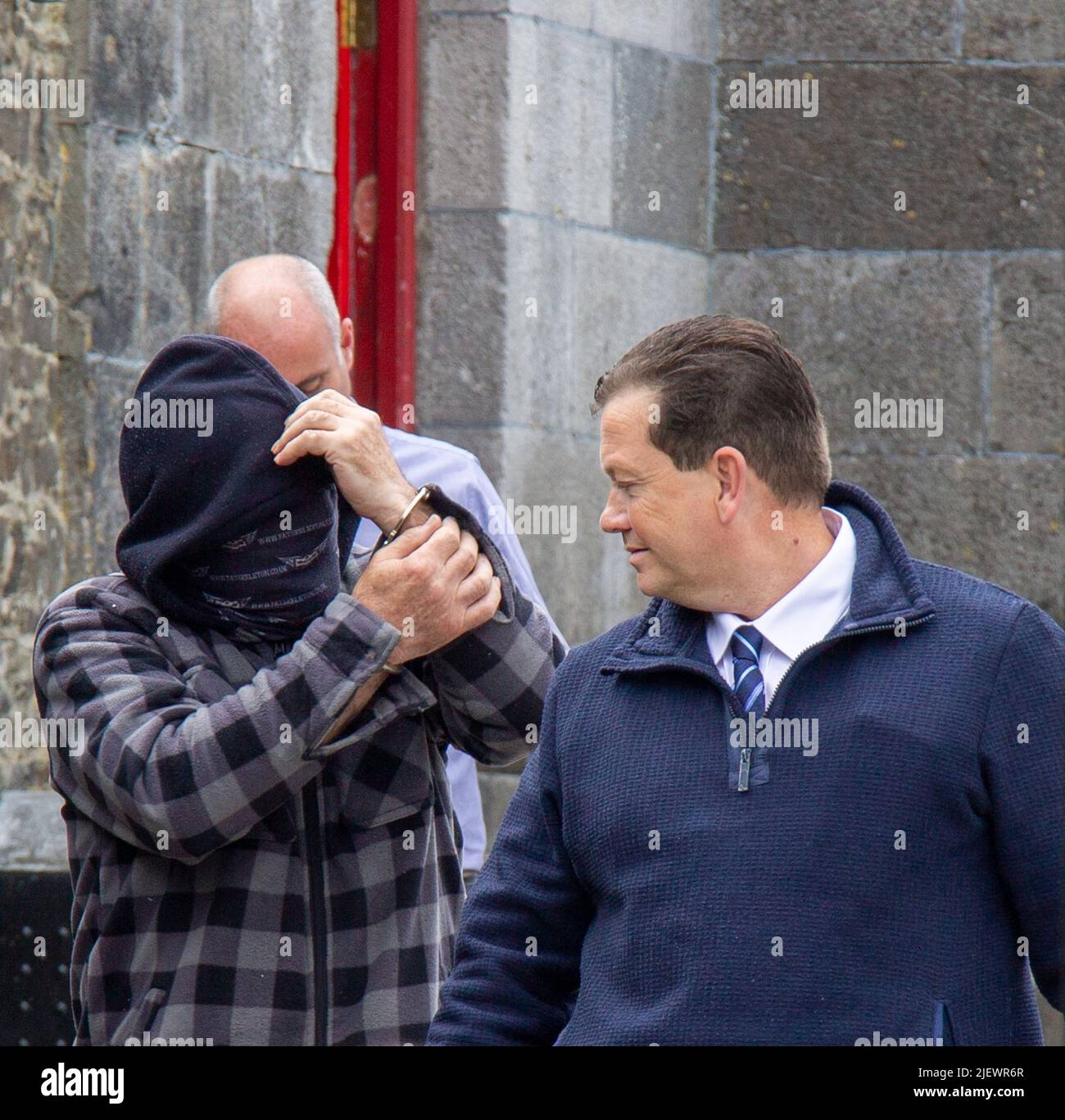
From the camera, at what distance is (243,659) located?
103 inches

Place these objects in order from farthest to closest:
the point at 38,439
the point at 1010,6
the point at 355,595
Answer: the point at 1010,6 → the point at 38,439 → the point at 355,595

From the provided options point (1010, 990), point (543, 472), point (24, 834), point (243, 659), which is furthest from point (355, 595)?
point (543, 472)

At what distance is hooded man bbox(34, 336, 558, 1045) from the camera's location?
244 centimetres

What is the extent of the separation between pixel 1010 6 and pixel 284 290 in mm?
3345

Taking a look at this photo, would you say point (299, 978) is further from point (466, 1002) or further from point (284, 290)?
point (284, 290)

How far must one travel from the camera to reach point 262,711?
2.44m

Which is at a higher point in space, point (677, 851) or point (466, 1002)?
point (677, 851)

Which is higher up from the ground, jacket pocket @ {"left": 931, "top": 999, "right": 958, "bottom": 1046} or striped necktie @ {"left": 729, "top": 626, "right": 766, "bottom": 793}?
striped necktie @ {"left": 729, "top": 626, "right": 766, "bottom": 793}

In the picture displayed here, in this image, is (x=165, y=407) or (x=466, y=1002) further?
(x=165, y=407)
